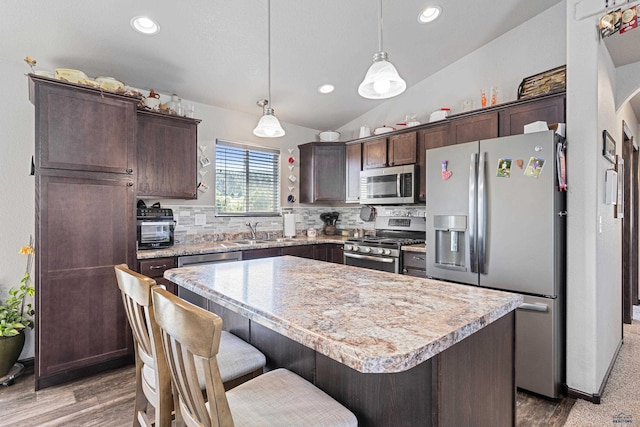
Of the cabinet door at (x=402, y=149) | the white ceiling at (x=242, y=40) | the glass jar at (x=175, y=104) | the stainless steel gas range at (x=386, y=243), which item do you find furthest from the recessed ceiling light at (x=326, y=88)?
the stainless steel gas range at (x=386, y=243)

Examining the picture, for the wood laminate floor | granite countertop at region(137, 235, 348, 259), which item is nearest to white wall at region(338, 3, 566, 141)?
granite countertop at region(137, 235, 348, 259)

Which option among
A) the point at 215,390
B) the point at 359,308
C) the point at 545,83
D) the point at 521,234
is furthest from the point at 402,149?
the point at 215,390

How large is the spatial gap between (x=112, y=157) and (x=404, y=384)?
2.68 meters

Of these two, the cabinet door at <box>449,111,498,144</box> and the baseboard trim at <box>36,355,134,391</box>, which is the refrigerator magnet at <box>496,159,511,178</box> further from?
the baseboard trim at <box>36,355,134,391</box>

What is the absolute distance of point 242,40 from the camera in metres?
2.90

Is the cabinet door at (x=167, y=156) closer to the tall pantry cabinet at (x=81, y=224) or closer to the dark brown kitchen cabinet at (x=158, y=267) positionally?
the tall pantry cabinet at (x=81, y=224)

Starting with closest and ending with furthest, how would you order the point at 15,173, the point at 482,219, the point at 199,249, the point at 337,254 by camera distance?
1. the point at 482,219
2. the point at 15,173
3. the point at 199,249
4. the point at 337,254

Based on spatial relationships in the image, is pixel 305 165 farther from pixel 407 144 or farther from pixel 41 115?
pixel 41 115

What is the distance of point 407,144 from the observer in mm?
3871

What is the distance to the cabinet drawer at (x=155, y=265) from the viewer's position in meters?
2.83

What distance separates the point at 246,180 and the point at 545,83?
327 centimetres

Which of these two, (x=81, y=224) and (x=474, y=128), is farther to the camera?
(x=474, y=128)

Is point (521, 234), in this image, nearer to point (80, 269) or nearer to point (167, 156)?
point (167, 156)

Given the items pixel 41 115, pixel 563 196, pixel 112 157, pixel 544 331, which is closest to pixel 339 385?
pixel 544 331
